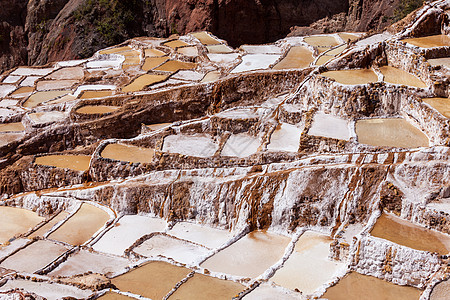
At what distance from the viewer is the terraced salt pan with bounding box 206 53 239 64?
2491 cm

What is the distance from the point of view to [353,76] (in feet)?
58.4

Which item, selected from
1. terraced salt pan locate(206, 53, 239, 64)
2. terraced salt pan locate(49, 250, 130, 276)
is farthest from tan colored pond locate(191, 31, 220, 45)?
terraced salt pan locate(49, 250, 130, 276)

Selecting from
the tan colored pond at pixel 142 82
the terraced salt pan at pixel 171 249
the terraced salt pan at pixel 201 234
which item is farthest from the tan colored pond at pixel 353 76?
the tan colored pond at pixel 142 82

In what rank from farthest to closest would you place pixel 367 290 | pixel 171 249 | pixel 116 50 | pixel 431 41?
1. pixel 116 50
2. pixel 431 41
3. pixel 171 249
4. pixel 367 290

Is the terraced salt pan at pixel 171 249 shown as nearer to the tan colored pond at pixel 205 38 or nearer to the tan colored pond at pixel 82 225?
the tan colored pond at pixel 82 225

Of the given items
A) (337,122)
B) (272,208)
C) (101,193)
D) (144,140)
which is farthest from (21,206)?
(337,122)

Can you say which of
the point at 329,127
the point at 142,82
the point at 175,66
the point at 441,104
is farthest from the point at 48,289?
the point at 175,66

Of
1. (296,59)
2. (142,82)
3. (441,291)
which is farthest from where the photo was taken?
(296,59)

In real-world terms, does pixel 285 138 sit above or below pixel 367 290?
above

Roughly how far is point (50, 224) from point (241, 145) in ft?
19.4

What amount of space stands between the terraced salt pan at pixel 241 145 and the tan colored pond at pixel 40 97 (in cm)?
978

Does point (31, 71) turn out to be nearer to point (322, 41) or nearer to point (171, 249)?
point (322, 41)

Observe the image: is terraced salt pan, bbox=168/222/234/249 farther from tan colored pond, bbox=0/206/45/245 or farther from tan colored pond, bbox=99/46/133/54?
tan colored pond, bbox=99/46/133/54

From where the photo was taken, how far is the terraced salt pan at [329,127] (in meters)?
15.6
